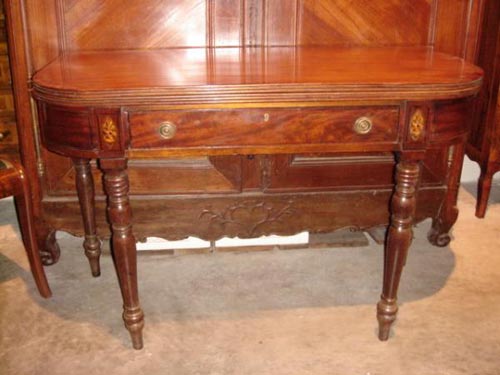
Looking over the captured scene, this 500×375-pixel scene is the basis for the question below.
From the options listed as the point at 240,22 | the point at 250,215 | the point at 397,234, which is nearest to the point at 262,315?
the point at 250,215

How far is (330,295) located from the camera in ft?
7.79

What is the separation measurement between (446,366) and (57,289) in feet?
5.18

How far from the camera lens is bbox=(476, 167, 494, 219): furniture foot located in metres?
3.00

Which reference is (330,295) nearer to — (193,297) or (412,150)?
(193,297)

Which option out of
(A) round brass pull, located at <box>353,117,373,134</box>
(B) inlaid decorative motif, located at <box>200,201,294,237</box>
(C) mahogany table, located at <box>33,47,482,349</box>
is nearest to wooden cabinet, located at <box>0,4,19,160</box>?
(C) mahogany table, located at <box>33,47,482,349</box>

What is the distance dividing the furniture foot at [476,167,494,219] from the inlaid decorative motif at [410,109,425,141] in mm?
1410

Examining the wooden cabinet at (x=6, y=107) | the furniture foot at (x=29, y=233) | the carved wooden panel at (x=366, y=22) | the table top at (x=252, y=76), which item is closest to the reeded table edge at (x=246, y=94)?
the table top at (x=252, y=76)

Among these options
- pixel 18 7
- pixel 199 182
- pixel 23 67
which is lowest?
pixel 199 182

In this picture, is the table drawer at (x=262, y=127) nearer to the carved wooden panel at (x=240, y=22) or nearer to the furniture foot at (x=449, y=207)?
the carved wooden panel at (x=240, y=22)

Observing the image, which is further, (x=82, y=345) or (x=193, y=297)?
(x=193, y=297)

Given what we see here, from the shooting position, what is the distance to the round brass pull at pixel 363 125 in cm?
175

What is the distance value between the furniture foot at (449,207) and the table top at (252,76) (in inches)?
22.7

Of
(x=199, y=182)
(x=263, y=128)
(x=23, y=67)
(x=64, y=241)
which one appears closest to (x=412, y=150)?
(x=263, y=128)

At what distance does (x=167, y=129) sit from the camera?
1703 millimetres
